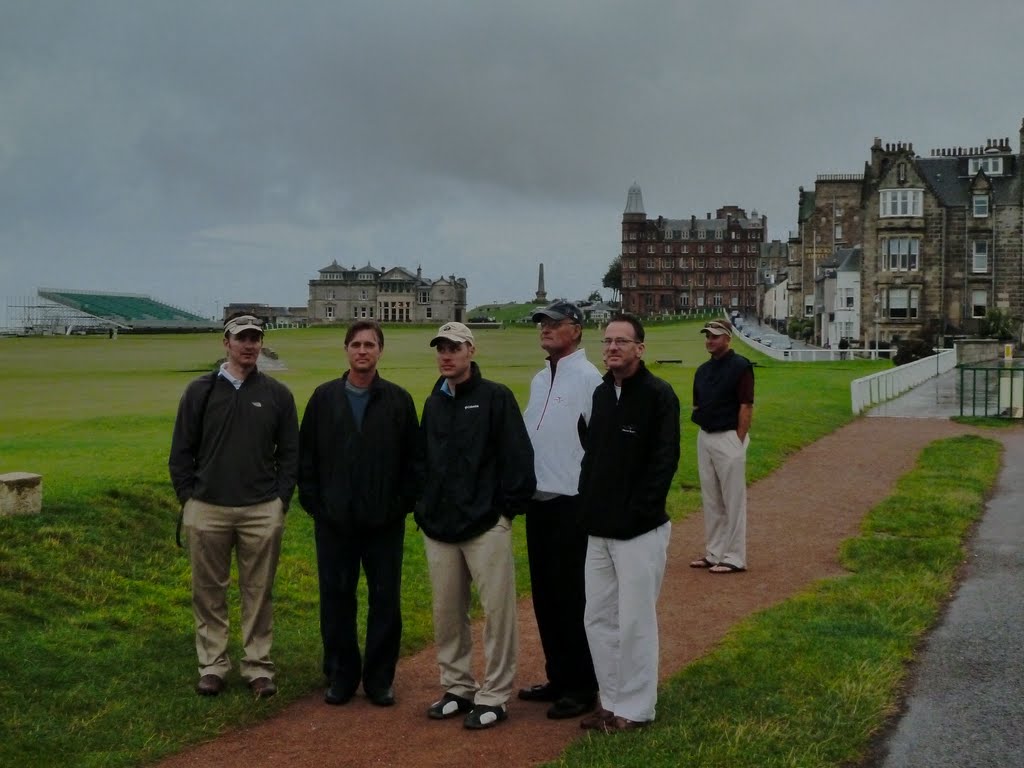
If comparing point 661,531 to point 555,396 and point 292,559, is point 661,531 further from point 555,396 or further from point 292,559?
point 292,559

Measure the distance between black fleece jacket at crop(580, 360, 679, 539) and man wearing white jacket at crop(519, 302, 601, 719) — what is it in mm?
428

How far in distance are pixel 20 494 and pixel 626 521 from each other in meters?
7.02

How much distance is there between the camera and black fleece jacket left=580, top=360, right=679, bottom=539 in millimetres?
6859

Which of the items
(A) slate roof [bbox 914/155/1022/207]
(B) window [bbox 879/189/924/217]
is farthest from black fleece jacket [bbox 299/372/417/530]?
(A) slate roof [bbox 914/155/1022/207]

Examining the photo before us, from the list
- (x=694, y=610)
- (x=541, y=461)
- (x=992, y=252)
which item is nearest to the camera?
(x=541, y=461)

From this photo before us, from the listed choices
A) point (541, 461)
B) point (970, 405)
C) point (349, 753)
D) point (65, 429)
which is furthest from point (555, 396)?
point (970, 405)

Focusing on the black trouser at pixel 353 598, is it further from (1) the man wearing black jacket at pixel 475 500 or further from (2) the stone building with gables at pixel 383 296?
(2) the stone building with gables at pixel 383 296

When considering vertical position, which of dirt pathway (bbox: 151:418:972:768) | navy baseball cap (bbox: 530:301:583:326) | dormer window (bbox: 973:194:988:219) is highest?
dormer window (bbox: 973:194:988:219)

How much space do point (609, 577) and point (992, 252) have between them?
224 feet

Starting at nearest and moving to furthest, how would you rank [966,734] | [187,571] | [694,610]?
[966,734] → [694,610] → [187,571]

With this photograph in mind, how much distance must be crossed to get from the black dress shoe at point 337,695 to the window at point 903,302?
66269 millimetres

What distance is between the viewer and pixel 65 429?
73.6ft

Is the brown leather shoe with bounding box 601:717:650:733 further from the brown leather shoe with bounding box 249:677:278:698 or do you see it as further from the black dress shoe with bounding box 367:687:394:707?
the brown leather shoe with bounding box 249:677:278:698

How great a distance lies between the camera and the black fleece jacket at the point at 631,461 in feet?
22.5
